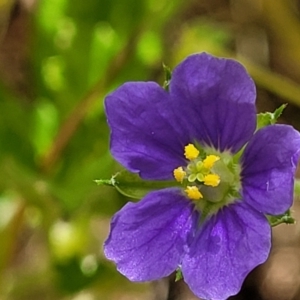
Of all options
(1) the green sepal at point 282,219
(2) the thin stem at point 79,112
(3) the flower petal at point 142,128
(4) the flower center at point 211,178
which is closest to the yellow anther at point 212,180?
(4) the flower center at point 211,178

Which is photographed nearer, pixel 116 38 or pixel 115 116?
pixel 115 116

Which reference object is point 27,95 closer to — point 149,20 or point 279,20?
point 149,20

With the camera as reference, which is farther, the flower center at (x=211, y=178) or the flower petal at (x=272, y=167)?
the flower center at (x=211, y=178)

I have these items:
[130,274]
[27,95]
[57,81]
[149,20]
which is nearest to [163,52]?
[149,20]

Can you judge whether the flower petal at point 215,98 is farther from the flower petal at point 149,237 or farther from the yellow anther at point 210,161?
the flower petal at point 149,237

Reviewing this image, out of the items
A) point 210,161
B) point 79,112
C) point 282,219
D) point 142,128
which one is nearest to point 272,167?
point 282,219

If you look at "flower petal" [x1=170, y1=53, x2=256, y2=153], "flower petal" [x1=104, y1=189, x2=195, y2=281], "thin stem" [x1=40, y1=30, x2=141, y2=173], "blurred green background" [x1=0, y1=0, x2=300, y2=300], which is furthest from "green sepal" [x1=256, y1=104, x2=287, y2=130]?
"thin stem" [x1=40, y1=30, x2=141, y2=173]

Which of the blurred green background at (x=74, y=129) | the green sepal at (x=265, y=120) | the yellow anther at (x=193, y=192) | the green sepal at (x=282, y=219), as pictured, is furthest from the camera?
the blurred green background at (x=74, y=129)
